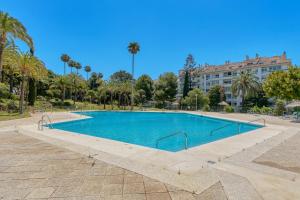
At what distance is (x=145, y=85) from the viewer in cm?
5097

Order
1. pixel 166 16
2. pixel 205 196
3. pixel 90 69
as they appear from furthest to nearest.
Result: pixel 90 69 < pixel 166 16 < pixel 205 196

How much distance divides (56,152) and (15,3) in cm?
1510

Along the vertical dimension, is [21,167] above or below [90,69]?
below

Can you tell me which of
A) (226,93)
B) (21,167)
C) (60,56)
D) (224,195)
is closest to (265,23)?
(224,195)

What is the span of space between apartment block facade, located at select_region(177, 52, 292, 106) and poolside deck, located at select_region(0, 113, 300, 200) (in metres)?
38.1

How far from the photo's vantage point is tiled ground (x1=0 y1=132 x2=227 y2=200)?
12.0 ft

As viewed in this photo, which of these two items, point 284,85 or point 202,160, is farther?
point 284,85

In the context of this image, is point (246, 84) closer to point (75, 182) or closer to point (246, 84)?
point (246, 84)

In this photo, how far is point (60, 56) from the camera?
169ft

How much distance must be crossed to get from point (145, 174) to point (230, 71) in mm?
50093

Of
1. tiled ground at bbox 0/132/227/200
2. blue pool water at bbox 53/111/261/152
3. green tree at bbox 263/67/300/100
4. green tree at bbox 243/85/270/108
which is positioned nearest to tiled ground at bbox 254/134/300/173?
tiled ground at bbox 0/132/227/200

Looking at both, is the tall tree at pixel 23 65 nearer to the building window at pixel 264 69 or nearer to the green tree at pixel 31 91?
the green tree at pixel 31 91

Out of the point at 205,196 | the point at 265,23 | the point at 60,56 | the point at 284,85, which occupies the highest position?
the point at 60,56

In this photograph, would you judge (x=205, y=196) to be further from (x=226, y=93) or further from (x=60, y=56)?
(x=60, y=56)
